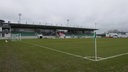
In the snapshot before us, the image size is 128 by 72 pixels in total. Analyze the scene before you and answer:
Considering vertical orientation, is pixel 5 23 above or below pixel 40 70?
above

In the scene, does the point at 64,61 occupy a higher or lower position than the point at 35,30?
lower

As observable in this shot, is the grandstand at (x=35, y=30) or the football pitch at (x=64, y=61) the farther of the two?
the grandstand at (x=35, y=30)

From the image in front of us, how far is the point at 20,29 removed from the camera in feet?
287

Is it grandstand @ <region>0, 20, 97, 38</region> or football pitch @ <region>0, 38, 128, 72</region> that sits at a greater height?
grandstand @ <region>0, 20, 97, 38</region>

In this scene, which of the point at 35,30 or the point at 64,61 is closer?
the point at 64,61

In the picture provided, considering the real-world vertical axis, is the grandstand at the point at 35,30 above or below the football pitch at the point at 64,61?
above

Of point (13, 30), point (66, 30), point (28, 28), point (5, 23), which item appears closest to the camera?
point (5, 23)

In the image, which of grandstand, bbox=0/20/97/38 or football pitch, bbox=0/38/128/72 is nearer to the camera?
football pitch, bbox=0/38/128/72

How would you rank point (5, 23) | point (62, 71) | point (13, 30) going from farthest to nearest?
1. point (13, 30)
2. point (5, 23)
3. point (62, 71)

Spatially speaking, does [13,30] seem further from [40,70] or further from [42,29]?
[40,70]

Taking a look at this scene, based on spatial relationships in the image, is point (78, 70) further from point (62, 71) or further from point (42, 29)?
point (42, 29)

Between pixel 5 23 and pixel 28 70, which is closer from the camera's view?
pixel 28 70

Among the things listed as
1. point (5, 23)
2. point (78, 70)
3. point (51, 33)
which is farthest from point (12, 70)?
point (51, 33)

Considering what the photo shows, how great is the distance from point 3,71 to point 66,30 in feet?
309
